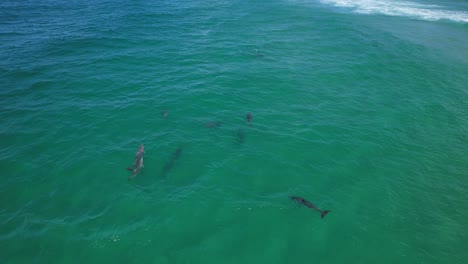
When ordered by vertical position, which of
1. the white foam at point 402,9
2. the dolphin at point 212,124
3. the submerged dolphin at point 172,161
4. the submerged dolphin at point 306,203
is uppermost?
the white foam at point 402,9

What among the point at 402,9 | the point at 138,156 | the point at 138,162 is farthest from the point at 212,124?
the point at 402,9

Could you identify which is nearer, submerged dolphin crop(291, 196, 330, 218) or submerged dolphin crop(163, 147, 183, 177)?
submerged dolphin crop(291, 196, 330, 218)

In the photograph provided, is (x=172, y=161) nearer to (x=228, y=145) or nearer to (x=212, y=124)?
(x=228, y=145)

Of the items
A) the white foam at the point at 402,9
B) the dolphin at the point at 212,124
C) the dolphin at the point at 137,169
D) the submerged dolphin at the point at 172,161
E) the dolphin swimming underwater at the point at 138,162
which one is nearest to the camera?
the dolphin at the point at 137,169

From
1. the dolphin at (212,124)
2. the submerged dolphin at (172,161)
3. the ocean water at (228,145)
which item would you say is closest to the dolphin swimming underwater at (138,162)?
the ocean water at (228,145)

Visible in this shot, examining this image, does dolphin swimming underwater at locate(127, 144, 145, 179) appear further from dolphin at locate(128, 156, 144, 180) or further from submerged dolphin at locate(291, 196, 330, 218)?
submerged dolphin at locate(291, 196, 330, 218)

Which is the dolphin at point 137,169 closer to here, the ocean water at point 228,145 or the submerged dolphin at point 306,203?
the ocean water at point 228,145

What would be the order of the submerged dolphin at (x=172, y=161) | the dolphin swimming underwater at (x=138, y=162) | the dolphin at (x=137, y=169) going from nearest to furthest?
the dolphin at (x=137, y=169) → the dolphin swimming underwater at (x=138, y=162) → the submerged dolphin at (x=172, y=161)

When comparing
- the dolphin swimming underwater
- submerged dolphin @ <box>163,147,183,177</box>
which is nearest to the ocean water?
submerged dolphin @ <box>163,147,183,177</box>
